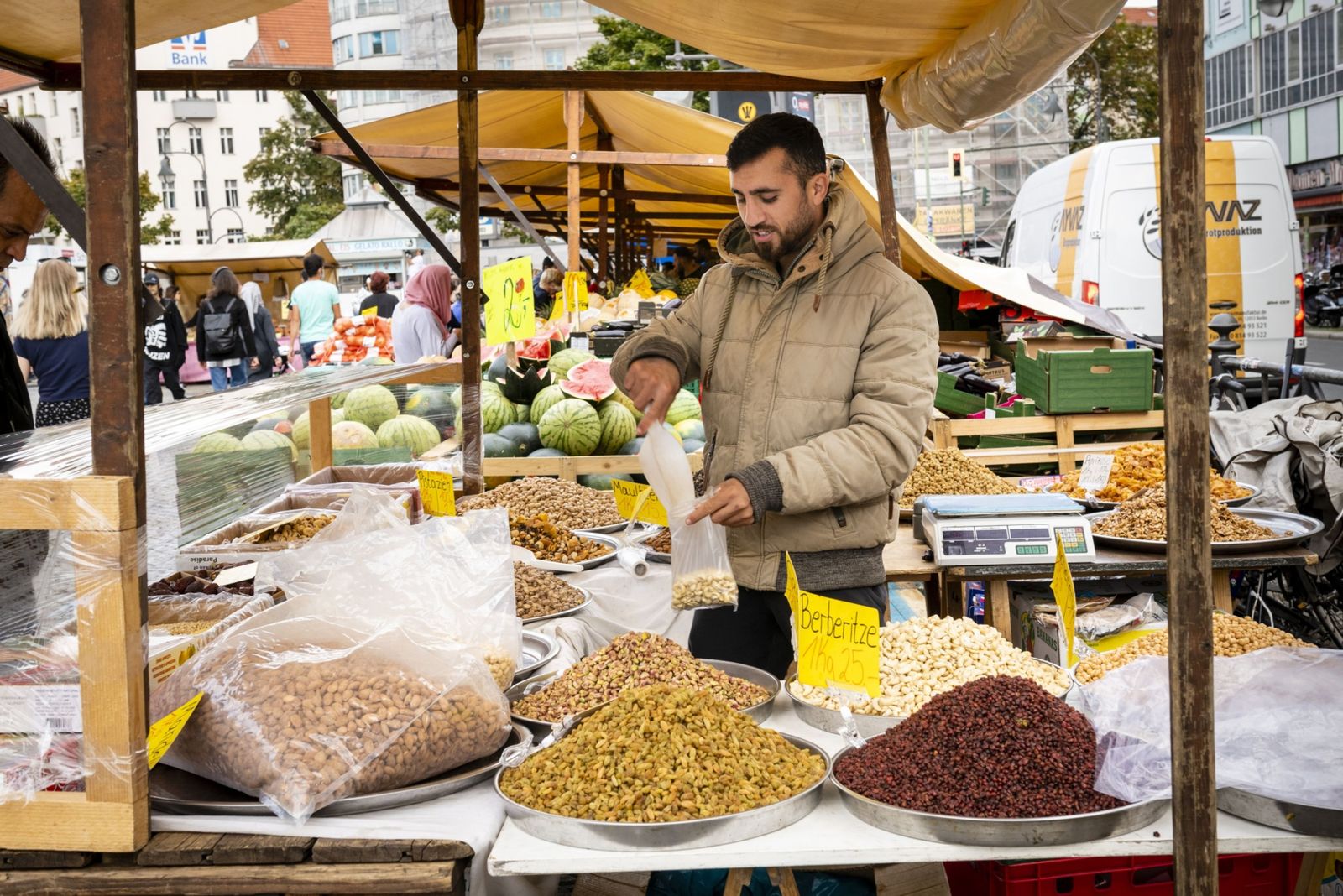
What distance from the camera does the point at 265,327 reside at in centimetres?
1406

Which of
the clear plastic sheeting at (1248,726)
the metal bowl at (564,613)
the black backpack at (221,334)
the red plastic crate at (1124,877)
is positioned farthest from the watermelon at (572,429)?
the black backpack at (221,334)

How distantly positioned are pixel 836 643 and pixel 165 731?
1.14m

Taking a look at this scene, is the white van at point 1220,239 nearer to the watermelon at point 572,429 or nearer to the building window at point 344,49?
the watermelon at point 572,429

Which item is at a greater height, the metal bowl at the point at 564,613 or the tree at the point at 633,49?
the tree at the point at 633,49

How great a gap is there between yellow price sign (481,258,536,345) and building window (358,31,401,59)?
2288 inches

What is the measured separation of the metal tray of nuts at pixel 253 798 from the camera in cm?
184

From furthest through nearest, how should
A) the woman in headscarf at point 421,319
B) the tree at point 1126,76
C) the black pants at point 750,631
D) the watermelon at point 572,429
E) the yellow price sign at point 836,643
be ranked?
the tree at point 1126,76 < the woman in headscarf at point 421,319 < the watermelon at point 572,429 < the black pants at point 750,631 < the yellow price sign at point 836,643

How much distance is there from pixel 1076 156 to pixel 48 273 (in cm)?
780

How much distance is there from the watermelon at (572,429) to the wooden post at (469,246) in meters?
0.81

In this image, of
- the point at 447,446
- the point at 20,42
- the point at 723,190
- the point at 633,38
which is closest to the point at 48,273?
the point at 447,446

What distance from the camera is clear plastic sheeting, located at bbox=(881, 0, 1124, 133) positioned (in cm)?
234

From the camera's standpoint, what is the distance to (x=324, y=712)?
1.88 m

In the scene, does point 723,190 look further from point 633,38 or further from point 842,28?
point 633,38

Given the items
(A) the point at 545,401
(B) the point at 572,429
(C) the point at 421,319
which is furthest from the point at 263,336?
(B) the point at 572,429
